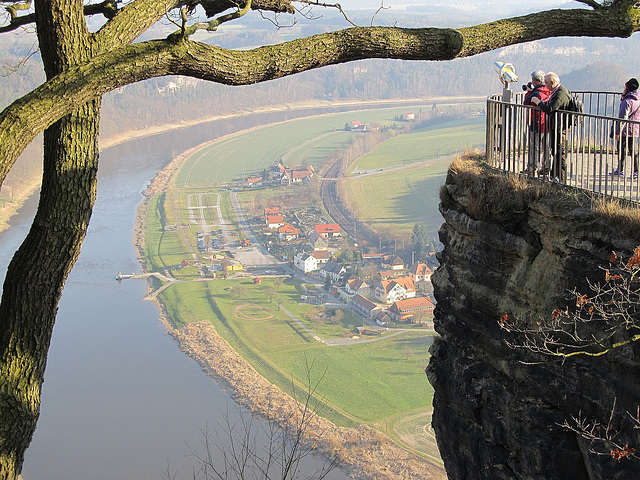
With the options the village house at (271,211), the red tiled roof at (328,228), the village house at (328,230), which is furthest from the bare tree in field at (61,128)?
the village house at (271,211)

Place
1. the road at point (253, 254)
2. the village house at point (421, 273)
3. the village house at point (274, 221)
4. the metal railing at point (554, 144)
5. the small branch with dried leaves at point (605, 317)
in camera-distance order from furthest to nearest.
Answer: the village house at point (274, 221), the road at point (253, 254), the village house at point (421, 273), the metal railing at point (554, 144), the small branch with dried leaves at point (605, 317)

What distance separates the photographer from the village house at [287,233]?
2008 inches

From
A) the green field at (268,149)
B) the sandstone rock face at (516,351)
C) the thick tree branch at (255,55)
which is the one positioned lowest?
the green field at (268,149)

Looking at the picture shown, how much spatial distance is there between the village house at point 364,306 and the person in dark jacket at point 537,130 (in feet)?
95.5

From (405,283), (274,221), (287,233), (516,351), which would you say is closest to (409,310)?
(405,283)

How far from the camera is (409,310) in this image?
1409 inches

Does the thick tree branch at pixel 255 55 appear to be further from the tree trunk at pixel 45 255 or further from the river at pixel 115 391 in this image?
the river at pixel 115 391

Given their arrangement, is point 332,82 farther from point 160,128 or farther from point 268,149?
point 268,149

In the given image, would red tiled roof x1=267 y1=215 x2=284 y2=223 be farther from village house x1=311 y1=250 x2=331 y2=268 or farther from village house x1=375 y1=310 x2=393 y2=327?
village house x1=375 y1=310 x2=393 y2=327

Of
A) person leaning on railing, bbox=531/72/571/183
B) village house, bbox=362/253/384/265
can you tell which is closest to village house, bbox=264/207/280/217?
village house, bbox=362/253/384/265

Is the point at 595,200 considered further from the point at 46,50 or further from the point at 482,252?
the point at 46,50

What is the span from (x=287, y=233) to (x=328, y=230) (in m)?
2.84

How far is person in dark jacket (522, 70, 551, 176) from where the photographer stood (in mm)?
6410

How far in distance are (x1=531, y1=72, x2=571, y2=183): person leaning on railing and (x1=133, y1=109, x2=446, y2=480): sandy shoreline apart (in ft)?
26.1
